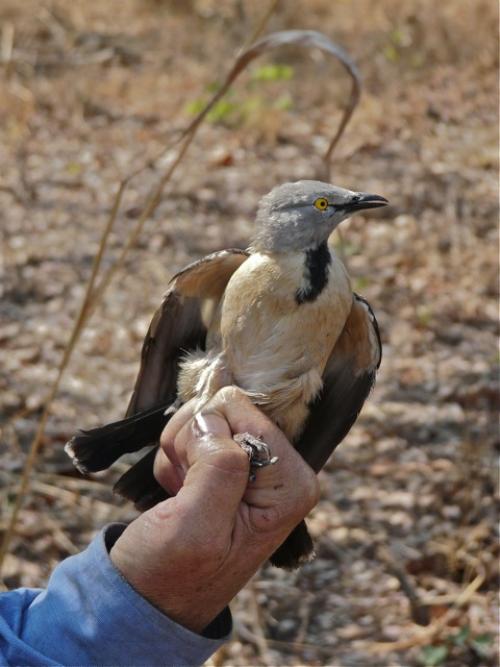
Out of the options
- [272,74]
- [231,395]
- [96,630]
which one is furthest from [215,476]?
[272,74]

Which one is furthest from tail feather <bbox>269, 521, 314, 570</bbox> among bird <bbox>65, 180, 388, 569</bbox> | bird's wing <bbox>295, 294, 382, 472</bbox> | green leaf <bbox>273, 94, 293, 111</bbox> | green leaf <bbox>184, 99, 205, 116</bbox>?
green leaf <bbox>273, 94, 293, 111</bbox>

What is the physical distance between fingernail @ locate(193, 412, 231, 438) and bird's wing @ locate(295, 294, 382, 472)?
2.46 ft

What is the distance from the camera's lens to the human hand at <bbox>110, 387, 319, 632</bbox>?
7.63ft

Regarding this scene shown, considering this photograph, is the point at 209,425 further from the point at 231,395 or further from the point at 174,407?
the point at 174,407

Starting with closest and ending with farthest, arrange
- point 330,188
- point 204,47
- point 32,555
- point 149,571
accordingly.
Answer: point 149,571, point 330,188, point 32,555, point 204,47

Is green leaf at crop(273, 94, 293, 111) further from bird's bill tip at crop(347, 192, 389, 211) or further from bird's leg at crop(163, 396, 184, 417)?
bird's leg at crop(163, 396, 184, 417)

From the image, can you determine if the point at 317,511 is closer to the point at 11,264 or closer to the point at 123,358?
the point at 123,358

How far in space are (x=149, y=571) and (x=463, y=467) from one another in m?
3.41

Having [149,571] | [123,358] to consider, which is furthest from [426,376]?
[149,571]

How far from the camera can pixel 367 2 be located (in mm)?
11977

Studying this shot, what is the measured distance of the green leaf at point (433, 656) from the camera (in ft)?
14.7

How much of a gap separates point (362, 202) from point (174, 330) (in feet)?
2.97

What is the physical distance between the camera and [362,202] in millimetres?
3447

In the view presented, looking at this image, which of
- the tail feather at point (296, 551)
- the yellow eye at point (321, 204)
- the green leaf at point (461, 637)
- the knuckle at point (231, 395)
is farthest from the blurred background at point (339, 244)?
the yellow eye at point (321, 204)
